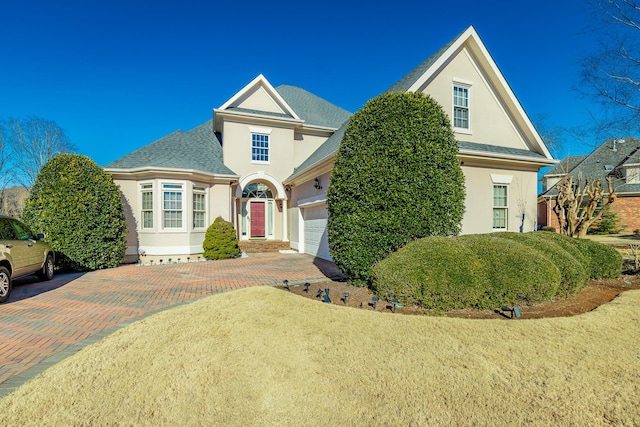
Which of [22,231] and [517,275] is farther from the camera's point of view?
[22,231]

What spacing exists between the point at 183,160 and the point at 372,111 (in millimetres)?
10030

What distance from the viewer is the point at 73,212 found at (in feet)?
35.0

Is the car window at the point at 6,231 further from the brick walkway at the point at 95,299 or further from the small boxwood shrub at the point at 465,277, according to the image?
the small boxwood shrub at the point at 465,277

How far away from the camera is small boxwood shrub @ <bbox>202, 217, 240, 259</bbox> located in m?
13.9

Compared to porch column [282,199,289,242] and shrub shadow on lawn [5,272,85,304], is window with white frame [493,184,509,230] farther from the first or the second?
shrub shadow on lawn [5,272,85,304]

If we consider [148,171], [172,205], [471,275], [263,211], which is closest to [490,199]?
[471,275]

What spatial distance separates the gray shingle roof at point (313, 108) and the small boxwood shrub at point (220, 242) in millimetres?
8348

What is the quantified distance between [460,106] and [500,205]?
13.2 ft

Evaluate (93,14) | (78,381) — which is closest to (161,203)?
(93,14)

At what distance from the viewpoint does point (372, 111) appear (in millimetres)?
7680

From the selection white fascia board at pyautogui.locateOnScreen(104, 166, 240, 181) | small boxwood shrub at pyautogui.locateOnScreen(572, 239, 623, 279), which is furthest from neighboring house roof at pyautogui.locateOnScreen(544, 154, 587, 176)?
white fascia board at pyautogui.locateOnScreen(104, 166, 240, 181)

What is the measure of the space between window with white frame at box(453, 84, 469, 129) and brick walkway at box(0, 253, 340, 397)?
716cm

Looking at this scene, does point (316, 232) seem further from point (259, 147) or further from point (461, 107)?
point (461, 107)

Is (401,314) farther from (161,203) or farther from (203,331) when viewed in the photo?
(161,203)
